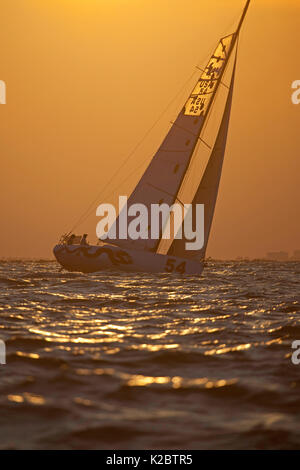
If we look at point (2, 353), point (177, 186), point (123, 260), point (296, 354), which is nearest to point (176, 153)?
point (177, 186)

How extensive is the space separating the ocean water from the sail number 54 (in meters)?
16.6

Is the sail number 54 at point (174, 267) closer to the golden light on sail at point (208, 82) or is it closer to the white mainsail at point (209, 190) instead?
the white mainsail at point (209, 190)

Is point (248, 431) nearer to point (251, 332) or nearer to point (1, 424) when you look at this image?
point (1, 424)

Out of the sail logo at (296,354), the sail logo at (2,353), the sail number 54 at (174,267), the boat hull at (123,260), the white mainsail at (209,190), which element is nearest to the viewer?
the sail logo at (2,353)

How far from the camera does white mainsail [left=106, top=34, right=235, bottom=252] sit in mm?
28750

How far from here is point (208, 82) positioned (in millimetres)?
30062

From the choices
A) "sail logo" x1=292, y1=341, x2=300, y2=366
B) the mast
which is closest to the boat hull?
the mast

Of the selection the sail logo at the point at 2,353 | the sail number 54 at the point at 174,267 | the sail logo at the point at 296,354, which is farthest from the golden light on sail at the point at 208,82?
the sail logo at the point at 2,353

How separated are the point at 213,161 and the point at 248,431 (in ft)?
86.0

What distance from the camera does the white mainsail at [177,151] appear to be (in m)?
28.8

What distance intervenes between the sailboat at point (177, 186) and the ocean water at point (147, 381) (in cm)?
1669

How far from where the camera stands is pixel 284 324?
30.7ft

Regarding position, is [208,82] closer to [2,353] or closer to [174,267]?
[174,267]

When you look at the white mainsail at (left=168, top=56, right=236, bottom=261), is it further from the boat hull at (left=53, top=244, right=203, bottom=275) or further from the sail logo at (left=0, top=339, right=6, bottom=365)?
the sail logo at (left=0, top=339, right=6, bottom=365)
